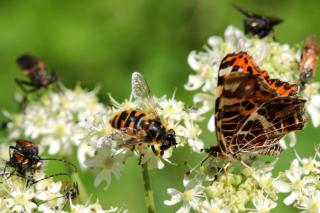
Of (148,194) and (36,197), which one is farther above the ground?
(36,197)

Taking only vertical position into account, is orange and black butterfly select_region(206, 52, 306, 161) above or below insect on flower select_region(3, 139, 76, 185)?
below

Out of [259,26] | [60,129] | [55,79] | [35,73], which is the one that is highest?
[35,73]

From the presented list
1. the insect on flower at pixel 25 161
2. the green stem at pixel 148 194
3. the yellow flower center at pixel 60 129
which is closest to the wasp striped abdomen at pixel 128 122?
the green stem at pixel 148 194

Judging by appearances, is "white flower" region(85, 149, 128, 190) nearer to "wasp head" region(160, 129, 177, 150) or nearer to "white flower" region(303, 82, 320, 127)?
"wasp head" region(160, 129, 177, 150)

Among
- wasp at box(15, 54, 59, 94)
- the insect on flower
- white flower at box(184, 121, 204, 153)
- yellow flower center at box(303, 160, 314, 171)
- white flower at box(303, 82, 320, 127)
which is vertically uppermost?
wasp at box(15, 54, 59, 94)

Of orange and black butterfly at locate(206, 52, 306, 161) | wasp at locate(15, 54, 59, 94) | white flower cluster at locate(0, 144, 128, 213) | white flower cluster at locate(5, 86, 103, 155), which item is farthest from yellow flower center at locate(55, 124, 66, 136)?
orange and black butterfly at locate(206, 52, 306, 161)

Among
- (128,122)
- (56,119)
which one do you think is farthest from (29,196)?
(56,119)

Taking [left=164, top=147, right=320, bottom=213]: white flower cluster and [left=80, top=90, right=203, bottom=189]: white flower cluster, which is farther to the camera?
[left=80, top=90, right=203, bottom=189]: white flower cluster

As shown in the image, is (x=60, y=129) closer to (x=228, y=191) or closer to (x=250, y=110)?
(x=228, y=191)
